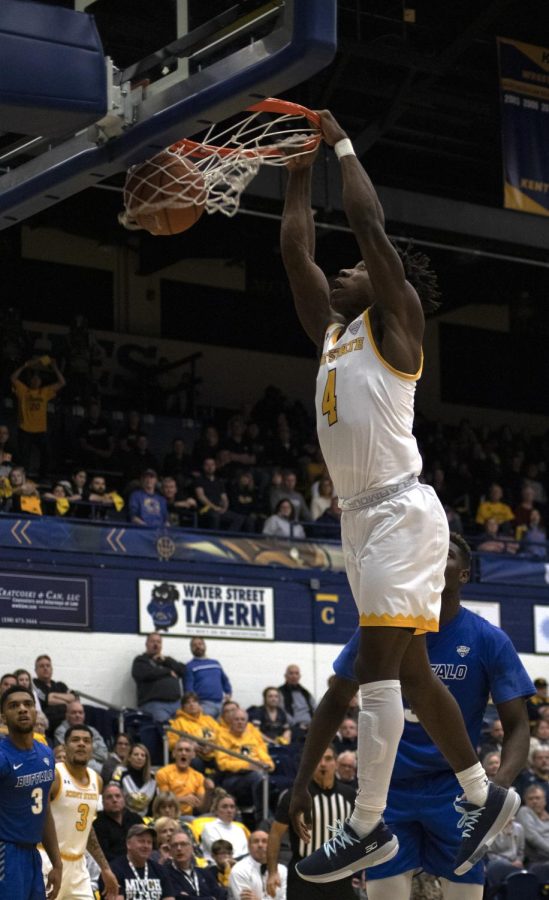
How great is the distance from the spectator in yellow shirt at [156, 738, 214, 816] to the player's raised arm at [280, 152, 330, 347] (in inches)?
376

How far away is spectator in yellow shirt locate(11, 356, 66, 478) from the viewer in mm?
20641

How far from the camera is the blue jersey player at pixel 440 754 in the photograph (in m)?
6.61

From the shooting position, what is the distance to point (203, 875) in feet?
42.2

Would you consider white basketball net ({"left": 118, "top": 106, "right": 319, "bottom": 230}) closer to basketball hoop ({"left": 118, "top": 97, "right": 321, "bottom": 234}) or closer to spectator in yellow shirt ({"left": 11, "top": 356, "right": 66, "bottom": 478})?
basketball hoop ({"left": 118, "top": 97, "right": 321, "bottom": 234})

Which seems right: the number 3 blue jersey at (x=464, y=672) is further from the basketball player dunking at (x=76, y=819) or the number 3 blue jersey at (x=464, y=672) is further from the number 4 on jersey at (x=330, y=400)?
the basketball player dunking at (x=76, y=819)

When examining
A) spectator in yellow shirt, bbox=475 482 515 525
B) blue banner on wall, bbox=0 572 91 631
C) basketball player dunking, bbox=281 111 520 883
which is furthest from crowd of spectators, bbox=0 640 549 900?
basketball player dunking, bbox=281 111 520 883

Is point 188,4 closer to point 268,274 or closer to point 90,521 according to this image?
point 90,521

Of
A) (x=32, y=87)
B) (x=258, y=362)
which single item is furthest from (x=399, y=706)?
(x=258, y=362)

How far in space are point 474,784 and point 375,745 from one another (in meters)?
0.57

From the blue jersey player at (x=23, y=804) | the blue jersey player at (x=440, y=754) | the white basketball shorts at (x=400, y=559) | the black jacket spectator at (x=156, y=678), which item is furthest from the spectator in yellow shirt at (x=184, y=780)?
the white basketball shorts at (x=400, y=559)

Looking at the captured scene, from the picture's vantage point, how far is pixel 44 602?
1812cm

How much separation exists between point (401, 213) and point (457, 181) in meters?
3.88

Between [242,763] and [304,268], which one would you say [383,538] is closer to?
[304,268]

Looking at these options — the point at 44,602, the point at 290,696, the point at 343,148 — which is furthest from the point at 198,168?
the point at 290,696
